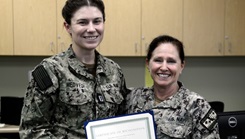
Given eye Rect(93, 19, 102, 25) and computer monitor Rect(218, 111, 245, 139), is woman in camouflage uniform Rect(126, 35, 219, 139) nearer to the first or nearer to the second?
computer monitor Rect(218, 111, 245, 139)

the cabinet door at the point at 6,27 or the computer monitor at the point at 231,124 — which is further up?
the cabinet door at the point at 6,27

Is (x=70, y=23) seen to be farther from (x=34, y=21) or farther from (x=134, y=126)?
(x=34, y=21)

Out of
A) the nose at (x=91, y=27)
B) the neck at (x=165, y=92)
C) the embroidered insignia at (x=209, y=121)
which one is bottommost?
the embroidered insignia at (x=209, y=121)

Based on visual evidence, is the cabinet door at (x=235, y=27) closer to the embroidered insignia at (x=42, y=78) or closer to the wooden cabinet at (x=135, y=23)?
the wooden cabinet at (x=135, y=23)

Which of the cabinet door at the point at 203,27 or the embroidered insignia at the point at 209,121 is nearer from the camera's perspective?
the embroidered insignia at the point at 209,121

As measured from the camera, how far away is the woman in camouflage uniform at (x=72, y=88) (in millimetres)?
1536

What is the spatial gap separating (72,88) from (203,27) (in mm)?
2643

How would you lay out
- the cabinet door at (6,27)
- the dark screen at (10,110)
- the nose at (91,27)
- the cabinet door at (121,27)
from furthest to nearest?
the cabinet door at (121,27) → the cabinet door at (6,27) → the dark screen at (10,110) → the nose at (91,27)

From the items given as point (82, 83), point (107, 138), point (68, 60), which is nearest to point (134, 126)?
point (107, 138)

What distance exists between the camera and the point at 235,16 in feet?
13.0

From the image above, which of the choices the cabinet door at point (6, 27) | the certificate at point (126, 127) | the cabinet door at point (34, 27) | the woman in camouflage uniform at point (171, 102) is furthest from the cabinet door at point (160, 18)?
the certificate at point (126, 127)

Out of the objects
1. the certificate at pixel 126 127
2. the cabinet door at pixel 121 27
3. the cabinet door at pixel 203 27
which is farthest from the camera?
the cabinet door at pixel 203 27

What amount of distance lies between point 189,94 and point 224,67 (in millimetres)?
2922

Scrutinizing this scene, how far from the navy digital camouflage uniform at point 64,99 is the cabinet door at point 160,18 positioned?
6.99 feet
